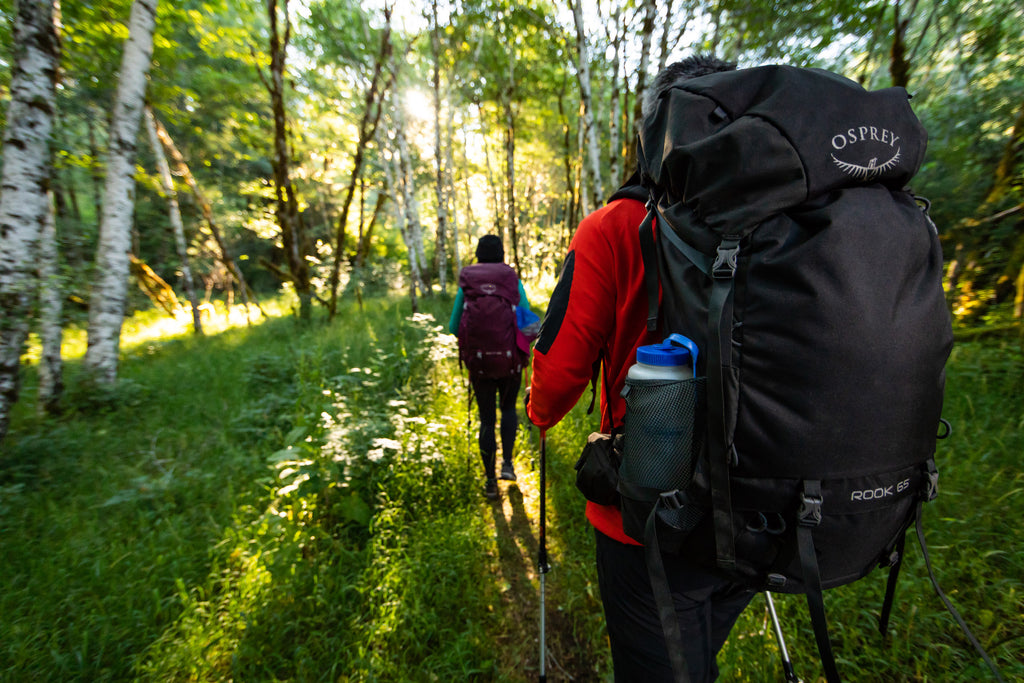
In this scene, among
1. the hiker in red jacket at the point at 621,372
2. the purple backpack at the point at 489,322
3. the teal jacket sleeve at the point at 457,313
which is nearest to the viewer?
the hiker in red jacket at the point at 621,372

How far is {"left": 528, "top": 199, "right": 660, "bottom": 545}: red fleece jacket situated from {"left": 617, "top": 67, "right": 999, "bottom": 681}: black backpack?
0.84 ft

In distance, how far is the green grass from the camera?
218 cm

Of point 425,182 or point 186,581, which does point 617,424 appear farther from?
point 425,182

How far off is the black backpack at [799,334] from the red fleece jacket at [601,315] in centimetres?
26

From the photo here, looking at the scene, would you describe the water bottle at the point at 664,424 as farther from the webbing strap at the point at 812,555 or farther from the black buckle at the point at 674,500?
the webbing strap at the point at 812,555

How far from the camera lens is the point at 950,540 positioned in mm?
2695

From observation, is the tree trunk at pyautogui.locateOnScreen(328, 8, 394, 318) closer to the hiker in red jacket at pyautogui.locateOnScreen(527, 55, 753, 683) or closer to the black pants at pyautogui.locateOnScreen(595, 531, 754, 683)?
the hiker in red jacket at pyautogui.locateOnScreen(527, 55, 753, 683)

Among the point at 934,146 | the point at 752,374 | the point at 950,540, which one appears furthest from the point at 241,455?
the point at 934,146

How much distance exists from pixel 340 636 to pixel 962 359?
7042 mm

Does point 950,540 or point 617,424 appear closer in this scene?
point 617,424

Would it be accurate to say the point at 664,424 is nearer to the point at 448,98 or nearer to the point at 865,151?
the point at 865,151

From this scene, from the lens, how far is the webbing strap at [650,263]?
1178 millimetres

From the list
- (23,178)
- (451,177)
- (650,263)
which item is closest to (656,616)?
(650,263)

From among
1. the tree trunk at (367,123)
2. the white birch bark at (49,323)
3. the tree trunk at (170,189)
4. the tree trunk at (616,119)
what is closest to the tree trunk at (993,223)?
the tree trunk at (616,119)
